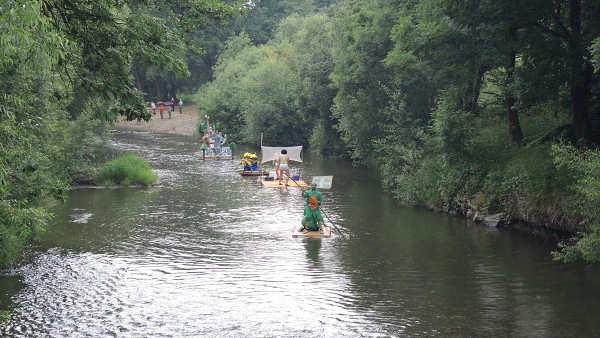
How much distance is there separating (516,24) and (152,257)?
13.1 meters

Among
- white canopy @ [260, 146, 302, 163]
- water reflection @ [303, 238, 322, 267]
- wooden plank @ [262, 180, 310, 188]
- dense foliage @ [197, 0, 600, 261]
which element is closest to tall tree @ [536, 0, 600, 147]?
dense foliage @ [197, 0, 600, 261]

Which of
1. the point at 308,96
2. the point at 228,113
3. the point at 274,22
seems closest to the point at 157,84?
the point at 274,22

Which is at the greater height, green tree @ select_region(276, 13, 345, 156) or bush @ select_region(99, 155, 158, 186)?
green tree @ select_region(276, 13, 345, 156)

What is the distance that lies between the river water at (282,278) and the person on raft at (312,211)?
0.68 metres

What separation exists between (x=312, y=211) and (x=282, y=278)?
544 cm

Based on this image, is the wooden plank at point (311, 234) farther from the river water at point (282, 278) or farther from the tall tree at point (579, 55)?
the tall tree at point (579, 55)

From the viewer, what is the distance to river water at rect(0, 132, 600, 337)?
1441cm

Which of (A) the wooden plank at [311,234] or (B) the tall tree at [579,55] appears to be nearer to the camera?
(B) the tall tree at [579,55]

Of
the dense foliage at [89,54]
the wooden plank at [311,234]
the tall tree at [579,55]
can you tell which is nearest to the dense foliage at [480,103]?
the tall tree at [579,55]

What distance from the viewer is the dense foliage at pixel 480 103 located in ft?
74.1

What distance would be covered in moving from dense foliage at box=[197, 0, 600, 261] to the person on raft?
6.21m

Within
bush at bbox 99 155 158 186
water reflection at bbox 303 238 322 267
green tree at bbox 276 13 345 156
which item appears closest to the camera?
water reflection at bbox 303 238 322 267

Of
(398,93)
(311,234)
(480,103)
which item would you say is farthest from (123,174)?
(480,103)

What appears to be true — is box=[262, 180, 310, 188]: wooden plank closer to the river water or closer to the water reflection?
the river water
